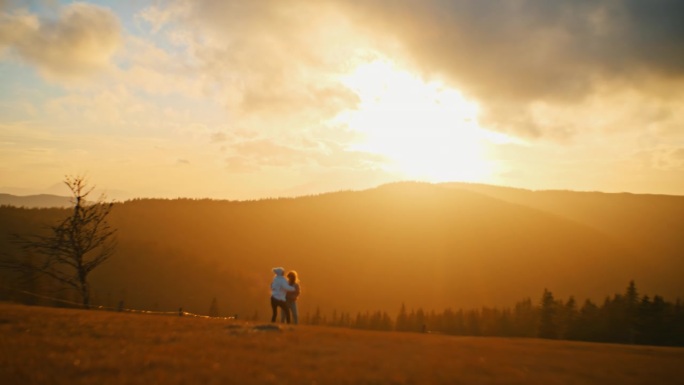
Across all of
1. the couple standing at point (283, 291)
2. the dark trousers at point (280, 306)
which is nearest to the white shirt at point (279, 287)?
the couple standing at point (283, 291)

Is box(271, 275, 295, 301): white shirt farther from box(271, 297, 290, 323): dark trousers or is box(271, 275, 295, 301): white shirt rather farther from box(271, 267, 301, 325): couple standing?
box(271, 297, 290, 323): dark trousers

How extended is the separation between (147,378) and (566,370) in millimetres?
9653

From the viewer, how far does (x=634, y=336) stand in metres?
65.8

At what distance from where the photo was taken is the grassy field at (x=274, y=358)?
938 centimetres

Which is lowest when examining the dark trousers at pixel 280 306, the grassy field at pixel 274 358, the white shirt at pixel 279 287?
the dark trousers at pixel 280 306

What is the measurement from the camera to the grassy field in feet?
30.8

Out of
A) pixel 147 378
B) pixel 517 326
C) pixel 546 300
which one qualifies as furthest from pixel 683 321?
pixel 147 378

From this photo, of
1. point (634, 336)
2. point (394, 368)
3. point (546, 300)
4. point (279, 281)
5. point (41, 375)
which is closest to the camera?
point (41, 375)

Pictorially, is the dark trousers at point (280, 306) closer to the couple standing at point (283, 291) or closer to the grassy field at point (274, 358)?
the couple standing at point (283, 291)

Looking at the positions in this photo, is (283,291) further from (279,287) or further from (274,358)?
(274,358)

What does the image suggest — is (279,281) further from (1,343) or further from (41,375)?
(41,375)

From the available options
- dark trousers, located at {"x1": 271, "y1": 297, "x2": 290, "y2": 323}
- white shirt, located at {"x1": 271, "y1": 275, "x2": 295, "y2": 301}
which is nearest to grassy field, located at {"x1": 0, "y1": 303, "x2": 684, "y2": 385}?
Answer: white shirt, located at {"x1": 271, "y1": 275, "x2": 295, "y2": 301}

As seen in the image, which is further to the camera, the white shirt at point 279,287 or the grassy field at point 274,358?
the white shirt at point 279,287

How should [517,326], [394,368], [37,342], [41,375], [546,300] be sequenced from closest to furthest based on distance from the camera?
[41,375] < [394,368] < [37,342] < [546,300] < [517,326]
